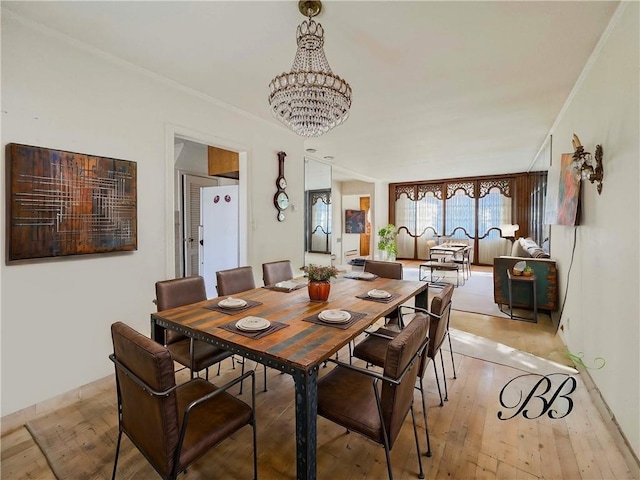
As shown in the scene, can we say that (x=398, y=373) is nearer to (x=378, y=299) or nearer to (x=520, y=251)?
(x=378, y=299)

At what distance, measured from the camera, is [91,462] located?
1.63 metres

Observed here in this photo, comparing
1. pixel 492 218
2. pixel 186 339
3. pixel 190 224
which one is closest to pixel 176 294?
pixel 186 339

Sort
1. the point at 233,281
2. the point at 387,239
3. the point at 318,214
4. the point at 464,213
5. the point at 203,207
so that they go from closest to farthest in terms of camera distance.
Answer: the point at 233,281 < the point at 203,207 < the point at 318,214 < the point at 387,239 < the point at 464,213

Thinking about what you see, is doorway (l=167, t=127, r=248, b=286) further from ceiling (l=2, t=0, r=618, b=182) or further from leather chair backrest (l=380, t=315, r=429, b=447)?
leather chair backrest (l=380, t=315, r=429, b=447)

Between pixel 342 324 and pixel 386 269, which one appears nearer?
pixel 342 324

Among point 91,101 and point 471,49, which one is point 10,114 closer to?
point 91,101

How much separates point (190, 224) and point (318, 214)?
4408mm

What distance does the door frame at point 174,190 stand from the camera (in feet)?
9.10

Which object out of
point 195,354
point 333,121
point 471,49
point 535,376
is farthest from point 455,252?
point 195,354

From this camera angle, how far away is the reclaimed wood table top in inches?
53.6

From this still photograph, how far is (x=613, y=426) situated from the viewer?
181cm

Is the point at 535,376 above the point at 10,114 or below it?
Result: below

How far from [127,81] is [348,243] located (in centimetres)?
835

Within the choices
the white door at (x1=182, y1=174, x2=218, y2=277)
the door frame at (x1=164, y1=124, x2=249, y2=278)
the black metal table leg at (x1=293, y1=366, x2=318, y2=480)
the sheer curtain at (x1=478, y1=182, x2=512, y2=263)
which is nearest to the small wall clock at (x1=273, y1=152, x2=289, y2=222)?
the door frame at (x1=164, y1=124, x2=249, y2=278)
